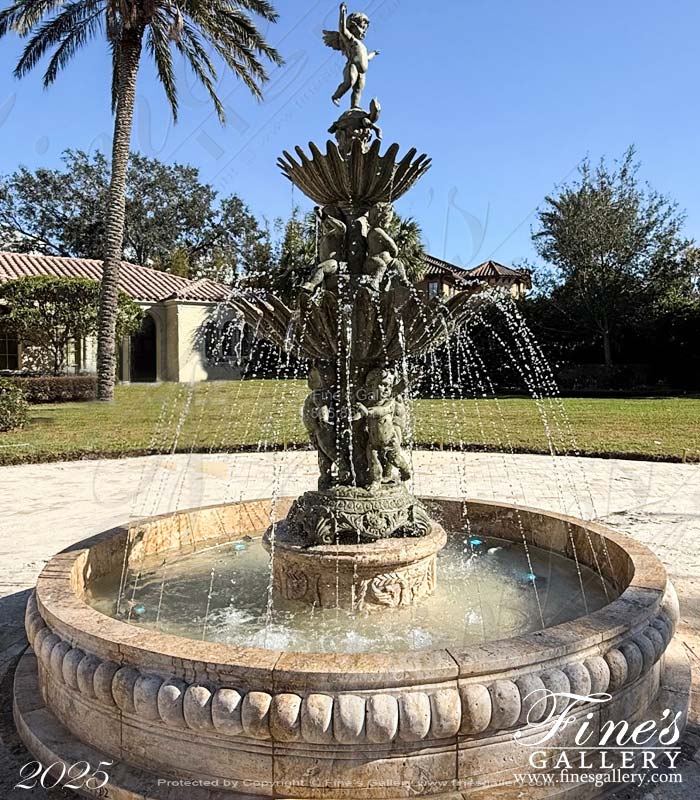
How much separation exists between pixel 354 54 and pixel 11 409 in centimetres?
1416

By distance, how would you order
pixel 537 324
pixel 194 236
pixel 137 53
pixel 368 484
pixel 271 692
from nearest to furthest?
pixel 271 692
pixel 368 484
pixel 137 53
pixel 537 324
pixel 194 236

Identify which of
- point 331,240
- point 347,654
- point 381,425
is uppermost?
point 331,240

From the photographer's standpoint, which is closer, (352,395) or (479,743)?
(479,743)

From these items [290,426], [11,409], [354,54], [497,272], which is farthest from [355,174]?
[497,272]

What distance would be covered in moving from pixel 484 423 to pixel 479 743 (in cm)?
1465

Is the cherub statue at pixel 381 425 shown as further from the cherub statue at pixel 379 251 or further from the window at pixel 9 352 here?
the window at pixel 9 352

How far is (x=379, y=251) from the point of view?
452 centimetres

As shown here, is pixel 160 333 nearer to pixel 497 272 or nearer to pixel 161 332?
pixel 161 332

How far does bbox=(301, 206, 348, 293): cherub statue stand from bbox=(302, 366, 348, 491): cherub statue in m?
0.78

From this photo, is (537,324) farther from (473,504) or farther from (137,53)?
(473,504)

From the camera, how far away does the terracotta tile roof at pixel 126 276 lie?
94.7ft

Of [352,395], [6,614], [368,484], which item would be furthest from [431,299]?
[6,614]

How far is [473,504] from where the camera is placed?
6203 millimetres

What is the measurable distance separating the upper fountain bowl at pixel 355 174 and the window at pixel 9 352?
26.2 m
